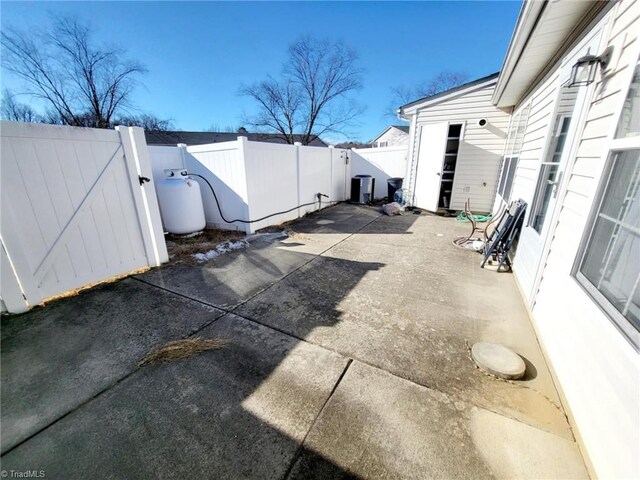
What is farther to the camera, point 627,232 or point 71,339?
point 71,339

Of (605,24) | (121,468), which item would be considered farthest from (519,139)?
(121,468)

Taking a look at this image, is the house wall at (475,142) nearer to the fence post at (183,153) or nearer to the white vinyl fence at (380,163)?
the white vinyl fence at (380,163)

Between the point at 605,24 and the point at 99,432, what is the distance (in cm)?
417

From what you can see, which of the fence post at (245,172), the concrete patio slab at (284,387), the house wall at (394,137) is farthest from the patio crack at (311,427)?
the house wall at (394,137)

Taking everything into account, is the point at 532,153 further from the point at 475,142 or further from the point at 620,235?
the point at 475,142

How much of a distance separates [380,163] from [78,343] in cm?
896

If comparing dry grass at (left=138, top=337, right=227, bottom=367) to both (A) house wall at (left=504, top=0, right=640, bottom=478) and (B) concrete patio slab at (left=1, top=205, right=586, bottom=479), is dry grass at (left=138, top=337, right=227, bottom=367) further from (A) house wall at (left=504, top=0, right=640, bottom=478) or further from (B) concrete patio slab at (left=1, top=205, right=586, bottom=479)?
(A) house wall at (left=504, top=0, right=640, bottom=478)

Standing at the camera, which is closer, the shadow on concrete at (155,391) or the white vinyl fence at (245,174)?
the shadow on concrete at (155,391)

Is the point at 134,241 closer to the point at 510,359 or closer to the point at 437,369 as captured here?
the point at 437,369

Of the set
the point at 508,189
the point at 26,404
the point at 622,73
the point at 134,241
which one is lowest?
the point at 26,404

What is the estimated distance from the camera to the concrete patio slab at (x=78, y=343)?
4.90 ft

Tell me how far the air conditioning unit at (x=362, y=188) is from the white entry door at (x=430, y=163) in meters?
1.72

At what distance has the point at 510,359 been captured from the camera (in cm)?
176

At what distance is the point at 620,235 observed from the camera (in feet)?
4.29
